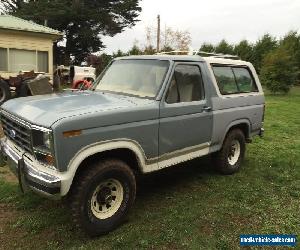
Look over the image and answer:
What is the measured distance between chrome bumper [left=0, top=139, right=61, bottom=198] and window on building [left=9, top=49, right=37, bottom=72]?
1448 centimetres

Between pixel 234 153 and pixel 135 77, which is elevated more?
pixel 135 77

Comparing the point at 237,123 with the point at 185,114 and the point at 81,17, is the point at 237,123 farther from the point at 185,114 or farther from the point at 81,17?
the point at 81,17

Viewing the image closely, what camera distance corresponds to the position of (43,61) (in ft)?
61.6

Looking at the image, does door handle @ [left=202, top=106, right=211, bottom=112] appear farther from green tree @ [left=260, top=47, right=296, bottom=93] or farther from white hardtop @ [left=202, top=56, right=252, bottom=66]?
green tree @ [left=260, top=47, right=296, bottom=93]

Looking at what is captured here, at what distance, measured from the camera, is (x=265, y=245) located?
4.09m

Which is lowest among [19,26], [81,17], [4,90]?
[4,90]

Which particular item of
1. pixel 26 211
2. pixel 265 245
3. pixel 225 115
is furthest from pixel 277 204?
pixel 26 211

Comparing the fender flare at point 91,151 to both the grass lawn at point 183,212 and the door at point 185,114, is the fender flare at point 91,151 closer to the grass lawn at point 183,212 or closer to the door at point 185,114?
the door at point 185,114

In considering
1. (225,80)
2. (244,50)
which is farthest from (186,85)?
(244,50)

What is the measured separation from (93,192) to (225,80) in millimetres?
3234

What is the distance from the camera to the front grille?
3.95 metres

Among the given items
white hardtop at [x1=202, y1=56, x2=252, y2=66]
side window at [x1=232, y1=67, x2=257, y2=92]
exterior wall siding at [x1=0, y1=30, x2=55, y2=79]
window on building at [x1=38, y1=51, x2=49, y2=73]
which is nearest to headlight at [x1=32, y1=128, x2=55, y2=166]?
white hardtop at [x1=202, y1=56, x2=252, y2=66]

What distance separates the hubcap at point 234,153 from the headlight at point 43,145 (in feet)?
12.3

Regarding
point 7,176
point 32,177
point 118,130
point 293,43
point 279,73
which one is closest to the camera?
point 32,177
